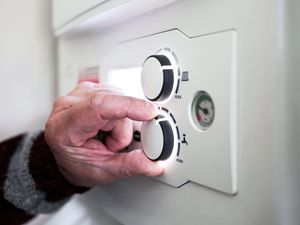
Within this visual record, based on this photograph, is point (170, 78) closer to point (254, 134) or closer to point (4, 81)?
point (254, 134)

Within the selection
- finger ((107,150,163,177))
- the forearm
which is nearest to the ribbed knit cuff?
the forearm

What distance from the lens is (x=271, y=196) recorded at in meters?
0.25

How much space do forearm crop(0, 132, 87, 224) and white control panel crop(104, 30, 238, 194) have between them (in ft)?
0.71

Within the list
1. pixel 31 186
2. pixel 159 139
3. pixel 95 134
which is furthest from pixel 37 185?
pixel 159 139

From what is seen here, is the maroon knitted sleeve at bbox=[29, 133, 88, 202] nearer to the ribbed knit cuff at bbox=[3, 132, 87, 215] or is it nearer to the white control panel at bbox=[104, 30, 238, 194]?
the ribbed knit cuff at bbox=[3, 132, 87, 215]

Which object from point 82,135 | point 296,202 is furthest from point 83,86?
point 296,202

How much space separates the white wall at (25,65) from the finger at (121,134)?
32 centimetres

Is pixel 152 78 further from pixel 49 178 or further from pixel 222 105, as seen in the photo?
pixel 49 178

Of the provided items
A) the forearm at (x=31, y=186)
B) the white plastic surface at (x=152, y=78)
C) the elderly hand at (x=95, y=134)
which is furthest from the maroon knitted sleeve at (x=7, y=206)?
the white plastic surface at (x=152, y=78)

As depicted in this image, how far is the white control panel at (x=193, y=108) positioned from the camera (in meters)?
0.28

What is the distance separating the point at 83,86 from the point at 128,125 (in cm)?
10

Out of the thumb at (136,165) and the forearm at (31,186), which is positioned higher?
the thumb at (136,165)

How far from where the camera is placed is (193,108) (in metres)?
0.32

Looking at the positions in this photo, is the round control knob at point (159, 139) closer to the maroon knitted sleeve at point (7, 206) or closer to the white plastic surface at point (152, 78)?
A: the white plastic surface at point (152, 78)
